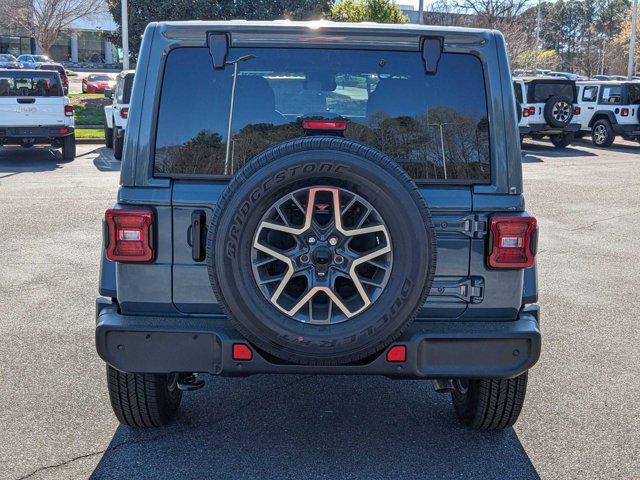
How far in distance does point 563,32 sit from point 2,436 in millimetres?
90617

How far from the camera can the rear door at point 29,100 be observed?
16344mm

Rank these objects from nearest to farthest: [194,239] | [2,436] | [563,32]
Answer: [194,239]
[2,436]
[563,32]

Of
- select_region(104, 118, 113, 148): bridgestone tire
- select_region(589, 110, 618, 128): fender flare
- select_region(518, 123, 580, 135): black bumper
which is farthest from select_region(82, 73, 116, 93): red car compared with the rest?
select_region(589, 110, 618, 128): fender flare

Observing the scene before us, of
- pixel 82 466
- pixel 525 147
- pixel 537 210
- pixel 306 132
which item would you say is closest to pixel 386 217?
pixel 306 132

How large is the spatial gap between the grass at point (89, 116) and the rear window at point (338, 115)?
71.9 ft

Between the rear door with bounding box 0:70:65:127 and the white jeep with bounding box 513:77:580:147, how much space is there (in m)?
12.0

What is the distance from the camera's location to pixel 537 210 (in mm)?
12078

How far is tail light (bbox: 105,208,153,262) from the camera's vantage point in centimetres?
356

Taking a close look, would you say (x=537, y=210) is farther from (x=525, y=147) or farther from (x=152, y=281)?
(x=525, y=147)

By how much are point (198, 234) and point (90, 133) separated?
1910 cm

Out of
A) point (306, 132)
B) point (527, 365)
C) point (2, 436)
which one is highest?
point (306, 132)

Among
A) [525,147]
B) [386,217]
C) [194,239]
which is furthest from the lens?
[525,147]

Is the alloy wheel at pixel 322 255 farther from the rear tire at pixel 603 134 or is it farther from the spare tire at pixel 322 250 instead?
the rear tire at pixel 603 134

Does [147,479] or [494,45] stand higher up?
[494,45]
